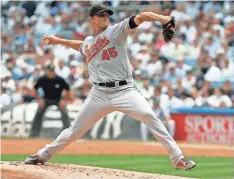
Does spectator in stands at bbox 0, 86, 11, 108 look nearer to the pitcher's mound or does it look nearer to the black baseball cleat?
the black baseball cleat

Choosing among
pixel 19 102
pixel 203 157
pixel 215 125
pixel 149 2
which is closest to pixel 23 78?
pixel 19 102

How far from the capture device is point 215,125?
15844mm

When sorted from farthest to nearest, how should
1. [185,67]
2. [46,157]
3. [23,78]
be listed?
[23,78] < [185,67] < [46,157]

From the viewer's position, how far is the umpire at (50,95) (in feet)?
54.1

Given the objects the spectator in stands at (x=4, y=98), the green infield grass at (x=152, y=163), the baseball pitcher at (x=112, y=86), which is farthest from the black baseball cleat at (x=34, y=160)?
the spectator in stands at (x=4, y=98)

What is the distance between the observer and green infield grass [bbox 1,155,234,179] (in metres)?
9.33

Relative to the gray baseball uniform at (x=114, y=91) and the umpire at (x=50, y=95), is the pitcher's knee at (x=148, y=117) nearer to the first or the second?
the gray baseball uniform at (x=114, y=91)

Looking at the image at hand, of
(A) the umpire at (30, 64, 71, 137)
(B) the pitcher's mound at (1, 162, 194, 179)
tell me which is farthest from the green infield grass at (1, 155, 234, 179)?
(A) the umpire at (30, 64, 71, 137)

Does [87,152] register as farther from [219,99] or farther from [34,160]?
[34,160]

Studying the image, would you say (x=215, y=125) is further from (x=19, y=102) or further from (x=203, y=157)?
(x=19, y=102)

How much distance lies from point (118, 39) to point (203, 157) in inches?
219

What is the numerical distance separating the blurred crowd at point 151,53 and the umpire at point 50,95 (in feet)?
2.57

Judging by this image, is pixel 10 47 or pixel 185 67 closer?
pixel 185 67

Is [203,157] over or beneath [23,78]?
beneath
